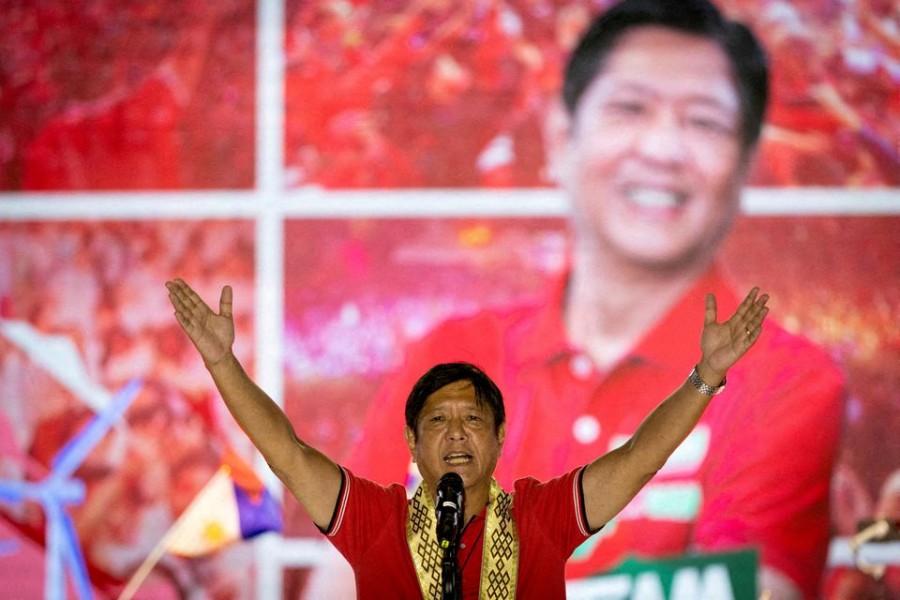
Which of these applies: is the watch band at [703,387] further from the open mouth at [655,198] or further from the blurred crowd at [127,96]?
the blurred crowd at [127,96]

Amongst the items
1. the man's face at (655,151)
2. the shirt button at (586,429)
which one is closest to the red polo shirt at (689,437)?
the shirt button at (586,429)

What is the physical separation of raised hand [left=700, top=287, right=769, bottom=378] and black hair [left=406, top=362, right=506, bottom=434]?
405mm

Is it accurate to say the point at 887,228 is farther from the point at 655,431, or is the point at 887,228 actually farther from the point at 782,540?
the point at 655,431

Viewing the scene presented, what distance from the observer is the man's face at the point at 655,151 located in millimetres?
3648

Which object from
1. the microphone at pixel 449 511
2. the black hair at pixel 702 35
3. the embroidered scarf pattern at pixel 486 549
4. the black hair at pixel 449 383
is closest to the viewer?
the microphone at pixel 449 511

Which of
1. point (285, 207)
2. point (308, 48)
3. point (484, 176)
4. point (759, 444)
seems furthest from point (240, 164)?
point (759, 444)

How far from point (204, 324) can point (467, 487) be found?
571 millimetres

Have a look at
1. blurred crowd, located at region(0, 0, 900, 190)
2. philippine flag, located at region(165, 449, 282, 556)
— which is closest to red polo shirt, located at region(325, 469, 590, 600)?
philippine flag, located at region(165, 449, 282, 556)

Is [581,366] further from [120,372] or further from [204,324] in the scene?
[204,324]

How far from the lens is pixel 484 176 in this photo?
3.71 meters

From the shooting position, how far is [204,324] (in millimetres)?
2053

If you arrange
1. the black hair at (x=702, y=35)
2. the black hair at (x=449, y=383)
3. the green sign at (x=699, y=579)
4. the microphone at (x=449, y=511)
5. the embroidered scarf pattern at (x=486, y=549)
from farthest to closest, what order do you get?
1. the black hair at (x=702, y=35)
2. the green sign at (x=699, y=579)
3. the black hair at (x=449, y=383)
4. the embroidered scarf pattern at (x=486, y=549)
5. the microphone at (x=449, y=511)

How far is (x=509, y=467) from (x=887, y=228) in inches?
58.2

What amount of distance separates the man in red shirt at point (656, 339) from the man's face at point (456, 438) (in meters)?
1.52
